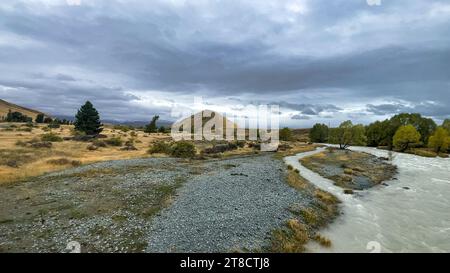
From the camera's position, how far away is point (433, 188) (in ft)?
119

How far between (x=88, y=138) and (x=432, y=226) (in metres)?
67.9

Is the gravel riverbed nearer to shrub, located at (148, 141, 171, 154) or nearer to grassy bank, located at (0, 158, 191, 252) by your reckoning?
grassy bank, located at (0, 158, 191, 252)

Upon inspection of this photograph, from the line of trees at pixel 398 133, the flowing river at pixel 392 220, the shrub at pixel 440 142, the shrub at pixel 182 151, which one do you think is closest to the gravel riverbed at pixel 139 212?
the flowing river at pixel 392 220

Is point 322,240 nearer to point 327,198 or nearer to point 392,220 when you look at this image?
point 392,220

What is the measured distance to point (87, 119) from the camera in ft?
231

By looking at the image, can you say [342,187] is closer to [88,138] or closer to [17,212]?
[17,212]

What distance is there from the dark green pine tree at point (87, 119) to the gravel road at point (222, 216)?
2030 inches

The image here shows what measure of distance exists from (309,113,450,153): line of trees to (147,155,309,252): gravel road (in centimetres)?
8143

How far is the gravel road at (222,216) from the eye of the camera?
14.9 m

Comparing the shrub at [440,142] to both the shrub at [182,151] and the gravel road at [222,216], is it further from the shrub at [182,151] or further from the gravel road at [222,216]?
the gravel road at [222,216]

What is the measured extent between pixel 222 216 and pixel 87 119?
6384 cm

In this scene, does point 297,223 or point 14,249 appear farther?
point 297,223
